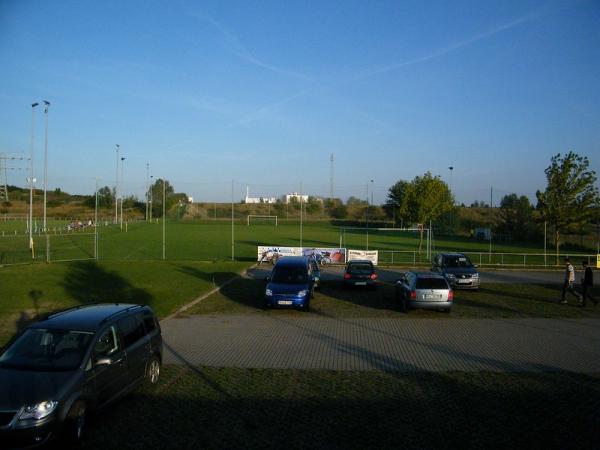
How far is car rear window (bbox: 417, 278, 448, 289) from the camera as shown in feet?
55.3

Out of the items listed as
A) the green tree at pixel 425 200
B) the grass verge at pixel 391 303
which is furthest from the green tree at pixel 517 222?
the grass verge at pixel 391 303

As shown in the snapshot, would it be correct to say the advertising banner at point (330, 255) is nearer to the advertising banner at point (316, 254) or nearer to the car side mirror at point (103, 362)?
the advertising banner at point (316, 254)

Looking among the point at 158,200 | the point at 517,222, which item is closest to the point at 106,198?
the point at 158,200

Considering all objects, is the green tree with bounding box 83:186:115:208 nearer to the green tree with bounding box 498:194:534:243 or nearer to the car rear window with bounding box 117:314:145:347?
the green tree with bounding box 498:194:534:243

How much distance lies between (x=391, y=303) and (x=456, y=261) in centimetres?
535

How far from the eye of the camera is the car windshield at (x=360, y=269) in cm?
2336

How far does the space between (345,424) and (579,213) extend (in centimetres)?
3152

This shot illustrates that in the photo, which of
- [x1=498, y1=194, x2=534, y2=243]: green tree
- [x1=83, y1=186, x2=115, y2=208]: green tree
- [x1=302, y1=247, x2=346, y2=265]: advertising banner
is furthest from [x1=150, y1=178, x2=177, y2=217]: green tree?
[x1=302, y1=247, x2=346, y2=265]: advertising banner

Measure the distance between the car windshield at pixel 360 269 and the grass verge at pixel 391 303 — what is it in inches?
32.5

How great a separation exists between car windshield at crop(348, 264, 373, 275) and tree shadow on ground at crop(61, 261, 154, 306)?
8666 mm

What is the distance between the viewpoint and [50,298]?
19.7 metres

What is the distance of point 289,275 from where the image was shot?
61.4 ft

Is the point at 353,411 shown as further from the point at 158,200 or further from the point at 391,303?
the point at 158,200

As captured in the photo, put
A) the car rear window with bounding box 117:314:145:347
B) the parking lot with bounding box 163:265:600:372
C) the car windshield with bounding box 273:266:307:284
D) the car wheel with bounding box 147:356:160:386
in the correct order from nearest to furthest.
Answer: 1. the car rear window with bounding box 117:314:145:347
2. the car wheel with bounding box 147:356:160:386
3. the parking lot with bounding box 163:265:600:372
4. the car windshield with bounding box 273:266:307:284
